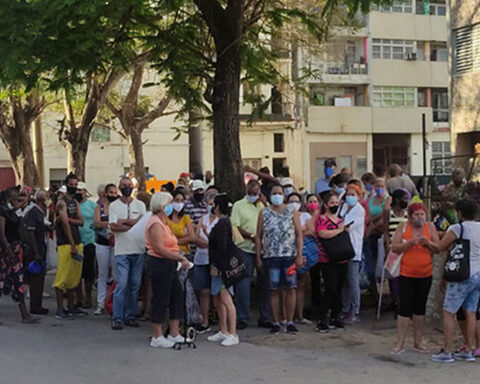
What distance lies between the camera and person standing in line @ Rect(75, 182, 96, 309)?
12.5 m

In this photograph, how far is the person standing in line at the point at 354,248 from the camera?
1103 centimetres

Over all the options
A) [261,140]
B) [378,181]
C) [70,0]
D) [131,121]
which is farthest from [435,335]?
[261,140]

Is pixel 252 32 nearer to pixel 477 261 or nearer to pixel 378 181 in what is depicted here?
pixel 378 181

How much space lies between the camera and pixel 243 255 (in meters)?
11.0

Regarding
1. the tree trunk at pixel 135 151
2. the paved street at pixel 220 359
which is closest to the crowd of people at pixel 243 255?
the paved street at pixel 220 359

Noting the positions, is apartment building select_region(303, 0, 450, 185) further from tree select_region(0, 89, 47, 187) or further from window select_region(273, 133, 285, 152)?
tree select_region(0, 89, 47, 187)

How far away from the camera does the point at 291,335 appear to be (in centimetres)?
1039

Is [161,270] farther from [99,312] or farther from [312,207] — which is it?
[312,207]

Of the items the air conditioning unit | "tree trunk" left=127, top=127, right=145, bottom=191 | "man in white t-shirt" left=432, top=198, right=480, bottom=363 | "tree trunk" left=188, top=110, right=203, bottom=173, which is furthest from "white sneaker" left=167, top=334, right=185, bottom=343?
the air conditioning unit

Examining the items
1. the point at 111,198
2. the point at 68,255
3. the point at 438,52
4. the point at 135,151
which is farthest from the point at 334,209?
the point at 438,52

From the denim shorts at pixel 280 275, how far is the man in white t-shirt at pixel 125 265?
1942mm

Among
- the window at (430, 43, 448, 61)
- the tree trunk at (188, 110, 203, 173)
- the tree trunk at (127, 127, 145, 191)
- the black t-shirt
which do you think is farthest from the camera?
the window at (430, 43, 448, 61)

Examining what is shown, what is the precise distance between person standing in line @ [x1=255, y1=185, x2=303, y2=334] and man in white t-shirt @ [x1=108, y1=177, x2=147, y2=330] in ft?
6.22

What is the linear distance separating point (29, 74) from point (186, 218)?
3124 millimetres
